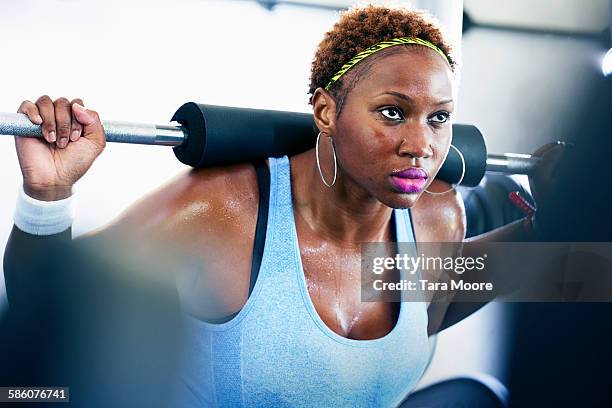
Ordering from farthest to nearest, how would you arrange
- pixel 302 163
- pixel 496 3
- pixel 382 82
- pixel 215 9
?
1. pixel 496 3
2. pixel 215 9
3. pixel 302 163
4. pixel 382 82

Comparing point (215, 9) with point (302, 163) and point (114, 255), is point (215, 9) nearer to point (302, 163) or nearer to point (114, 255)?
point (302, 163)

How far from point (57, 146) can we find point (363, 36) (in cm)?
36

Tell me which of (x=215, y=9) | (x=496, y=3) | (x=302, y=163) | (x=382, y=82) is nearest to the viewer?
(x=382, y=82)

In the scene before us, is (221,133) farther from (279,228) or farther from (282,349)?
(282,349)

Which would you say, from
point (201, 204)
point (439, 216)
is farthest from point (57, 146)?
point (439, 216)

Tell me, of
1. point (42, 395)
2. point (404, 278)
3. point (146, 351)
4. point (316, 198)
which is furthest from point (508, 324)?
point (42, 395)

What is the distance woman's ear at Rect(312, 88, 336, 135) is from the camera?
86cm

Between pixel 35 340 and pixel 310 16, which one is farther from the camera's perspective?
pixel 310 16

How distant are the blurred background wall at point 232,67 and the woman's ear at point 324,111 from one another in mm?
177

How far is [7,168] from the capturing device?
3.00 feet

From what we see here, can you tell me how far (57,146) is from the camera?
0.76 m

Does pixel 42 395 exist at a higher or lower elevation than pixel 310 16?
lower

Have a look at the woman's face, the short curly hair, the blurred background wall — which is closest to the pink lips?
the woman's face

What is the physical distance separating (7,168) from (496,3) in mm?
796
